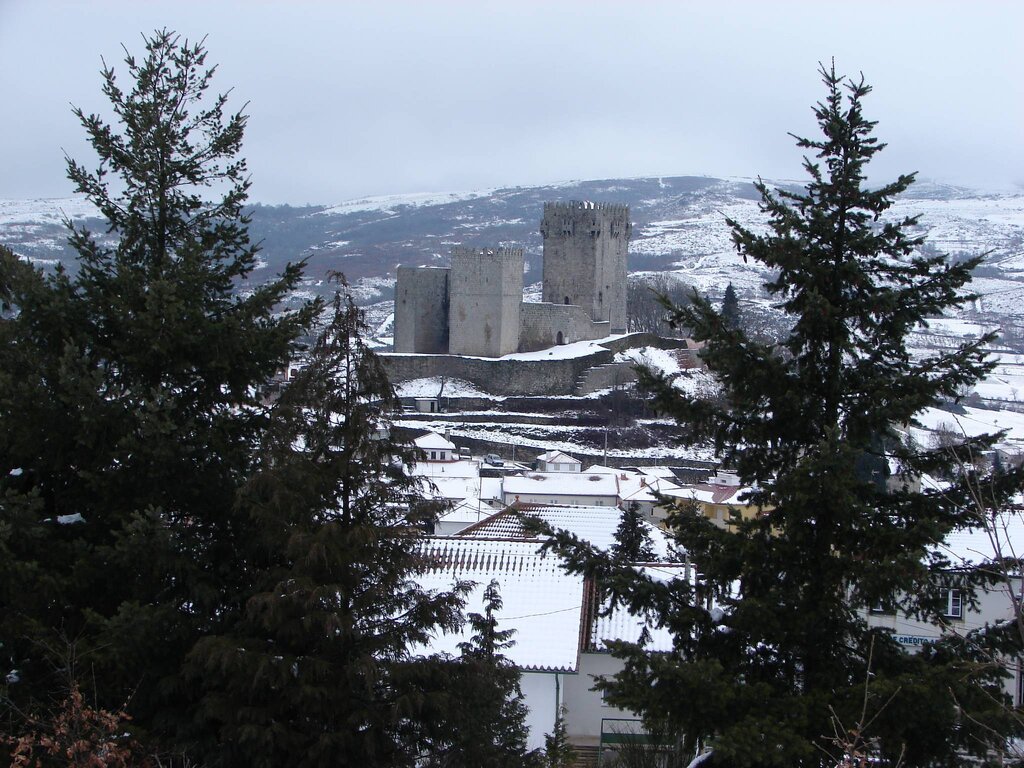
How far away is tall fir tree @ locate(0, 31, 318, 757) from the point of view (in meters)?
5.71

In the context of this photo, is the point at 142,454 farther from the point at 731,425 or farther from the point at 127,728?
the point at 731,425

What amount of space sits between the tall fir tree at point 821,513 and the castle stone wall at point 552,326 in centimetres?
4053

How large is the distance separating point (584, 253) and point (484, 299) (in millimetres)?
6508

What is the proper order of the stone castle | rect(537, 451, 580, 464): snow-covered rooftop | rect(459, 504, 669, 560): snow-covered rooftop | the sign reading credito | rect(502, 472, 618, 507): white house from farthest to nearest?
the stone castle
rect(537, 451, 580, 464): snow-covered rooftop
rect(502, 472, 618, 507): white house
rect(459, 504, 669, 560): snow-covered rooftop
the sign reading credito

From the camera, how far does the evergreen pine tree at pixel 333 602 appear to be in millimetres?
5289

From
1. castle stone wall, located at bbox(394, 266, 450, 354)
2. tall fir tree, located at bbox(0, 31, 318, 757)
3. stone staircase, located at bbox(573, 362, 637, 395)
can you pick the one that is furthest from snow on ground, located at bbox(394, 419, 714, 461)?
tall fir tree, located at bbox(0, 31, 318, 757)

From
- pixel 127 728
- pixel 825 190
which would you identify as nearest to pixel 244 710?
pixel 127 728

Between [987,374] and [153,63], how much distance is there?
5.55 metres

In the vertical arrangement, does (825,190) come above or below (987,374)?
above

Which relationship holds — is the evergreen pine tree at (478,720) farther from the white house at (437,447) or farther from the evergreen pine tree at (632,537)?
the white house at (437,447)

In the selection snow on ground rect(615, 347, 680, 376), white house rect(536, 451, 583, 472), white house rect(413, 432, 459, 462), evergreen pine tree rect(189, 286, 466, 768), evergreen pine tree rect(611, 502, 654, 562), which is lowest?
white house rect(536, 451, 583, 472)

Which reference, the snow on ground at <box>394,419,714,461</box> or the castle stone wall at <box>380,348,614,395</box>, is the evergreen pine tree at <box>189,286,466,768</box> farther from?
the castle stone wall at <box>380,348,614,395</box>

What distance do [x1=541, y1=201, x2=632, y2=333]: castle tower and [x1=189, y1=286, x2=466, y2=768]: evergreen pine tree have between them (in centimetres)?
4274

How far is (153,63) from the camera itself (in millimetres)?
7020
